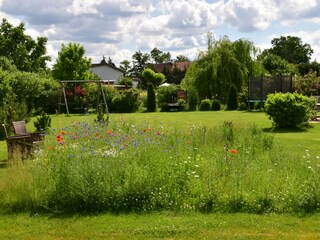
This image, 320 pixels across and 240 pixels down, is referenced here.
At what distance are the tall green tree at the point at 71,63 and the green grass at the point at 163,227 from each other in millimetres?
38817

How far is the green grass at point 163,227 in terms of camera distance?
5039mm

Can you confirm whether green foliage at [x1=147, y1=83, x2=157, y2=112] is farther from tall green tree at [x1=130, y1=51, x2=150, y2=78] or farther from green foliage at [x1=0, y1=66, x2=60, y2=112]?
tall green tree at [x1=130, y1=51, x2=150, y2=78]

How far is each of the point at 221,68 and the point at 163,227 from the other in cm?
3018

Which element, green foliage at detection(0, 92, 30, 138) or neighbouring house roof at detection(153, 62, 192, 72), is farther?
neighbouring house roof at detection(153, 62, 192, 72)

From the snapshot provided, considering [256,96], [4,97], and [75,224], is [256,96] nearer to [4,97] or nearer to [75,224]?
[4,97]

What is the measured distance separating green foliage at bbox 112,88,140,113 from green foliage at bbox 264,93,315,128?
16.1 meters

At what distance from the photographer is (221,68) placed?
34.5 m

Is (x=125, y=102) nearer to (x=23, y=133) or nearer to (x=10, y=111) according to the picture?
(x=10, y=111)

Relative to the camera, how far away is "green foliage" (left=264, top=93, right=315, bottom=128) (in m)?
16.2

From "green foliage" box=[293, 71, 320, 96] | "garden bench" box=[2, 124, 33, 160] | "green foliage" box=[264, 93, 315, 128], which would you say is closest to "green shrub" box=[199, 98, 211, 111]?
"green foliage" box=[293, 71, 320, 96]

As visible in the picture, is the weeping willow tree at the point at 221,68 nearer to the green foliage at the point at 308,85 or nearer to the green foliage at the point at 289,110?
the green foliage at the point at 308,85

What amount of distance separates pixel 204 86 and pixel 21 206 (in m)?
29.7

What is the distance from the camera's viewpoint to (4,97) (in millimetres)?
16672

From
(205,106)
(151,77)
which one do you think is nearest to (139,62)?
(151,77)
